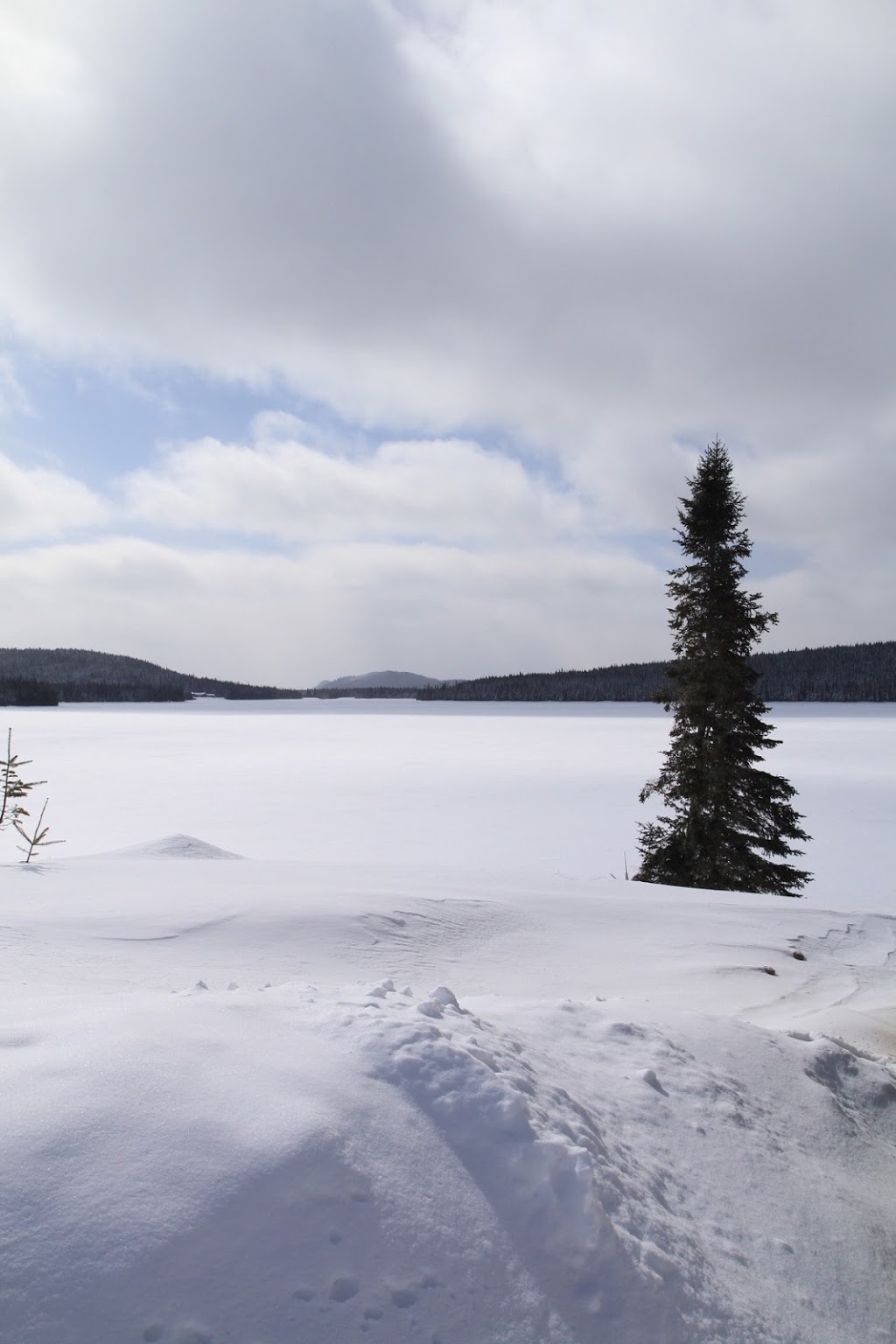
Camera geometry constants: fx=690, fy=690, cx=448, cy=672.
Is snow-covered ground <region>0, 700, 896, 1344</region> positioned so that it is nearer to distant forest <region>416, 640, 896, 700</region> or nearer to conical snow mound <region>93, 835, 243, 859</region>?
conical snow mound <region>93, 835, 243, 859</region>

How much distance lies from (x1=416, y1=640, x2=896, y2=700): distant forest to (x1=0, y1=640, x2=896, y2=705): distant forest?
0.14m

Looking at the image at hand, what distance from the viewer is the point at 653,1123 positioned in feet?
11.1

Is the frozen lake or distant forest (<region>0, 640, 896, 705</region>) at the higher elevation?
distant forest (<region>0, 640, 896, 705</region>)

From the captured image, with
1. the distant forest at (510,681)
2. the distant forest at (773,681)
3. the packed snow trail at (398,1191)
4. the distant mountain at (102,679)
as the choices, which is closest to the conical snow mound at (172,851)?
the packed snow trail at (398,1191)

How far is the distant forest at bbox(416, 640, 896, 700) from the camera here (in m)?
108

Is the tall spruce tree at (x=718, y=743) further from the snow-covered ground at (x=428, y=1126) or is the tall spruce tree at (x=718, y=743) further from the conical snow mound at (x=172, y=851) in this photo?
the conical snow mound at (x=172, y=851)

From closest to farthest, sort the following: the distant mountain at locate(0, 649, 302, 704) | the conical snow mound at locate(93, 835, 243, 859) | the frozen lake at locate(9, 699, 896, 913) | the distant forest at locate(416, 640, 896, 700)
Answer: the conical snow mound at locate(93, 835, 243, 859)
the frozen lake at locate(9, 699, 896, 913)
the distant forest at locate(416, 640, 896, 700)
the distant mountain at locate(0, 649, 302, 704)

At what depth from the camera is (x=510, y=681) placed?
14750 cm

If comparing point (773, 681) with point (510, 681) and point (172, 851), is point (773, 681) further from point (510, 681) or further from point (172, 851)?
point (172, 851)

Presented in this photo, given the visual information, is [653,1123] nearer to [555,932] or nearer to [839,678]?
[555,932]

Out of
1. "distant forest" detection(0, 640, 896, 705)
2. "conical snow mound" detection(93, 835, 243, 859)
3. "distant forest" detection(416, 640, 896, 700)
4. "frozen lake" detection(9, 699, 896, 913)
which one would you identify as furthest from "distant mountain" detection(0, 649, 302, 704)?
"conical snow mound" detection(93, 835, 243, 859)

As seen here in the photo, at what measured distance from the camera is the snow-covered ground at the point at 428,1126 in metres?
1.99

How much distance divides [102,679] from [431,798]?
157 m

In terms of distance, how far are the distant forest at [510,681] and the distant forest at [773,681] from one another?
14 centimetres
